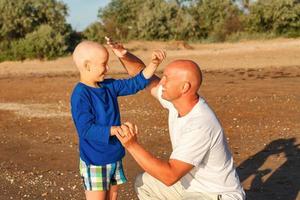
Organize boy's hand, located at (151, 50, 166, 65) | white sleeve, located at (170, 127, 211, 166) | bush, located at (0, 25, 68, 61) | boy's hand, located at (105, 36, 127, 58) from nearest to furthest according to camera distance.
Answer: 1. white sleeve, located at (170, 127, 211, 166)
2. boy's hand, located at (151, 50, 166, 65)
3. boy's hand, located at (105, 36, 127, 58)
4. bush, located at (0, 25, 68, 61)

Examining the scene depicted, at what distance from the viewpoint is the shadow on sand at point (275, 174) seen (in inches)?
278

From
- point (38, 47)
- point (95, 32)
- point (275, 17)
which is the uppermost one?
point (275, 17)

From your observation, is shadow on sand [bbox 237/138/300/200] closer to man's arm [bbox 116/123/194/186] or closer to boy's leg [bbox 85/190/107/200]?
boy's leg [bbox 85/190/107/200]

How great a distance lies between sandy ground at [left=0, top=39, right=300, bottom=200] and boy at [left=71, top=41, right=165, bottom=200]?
198cm

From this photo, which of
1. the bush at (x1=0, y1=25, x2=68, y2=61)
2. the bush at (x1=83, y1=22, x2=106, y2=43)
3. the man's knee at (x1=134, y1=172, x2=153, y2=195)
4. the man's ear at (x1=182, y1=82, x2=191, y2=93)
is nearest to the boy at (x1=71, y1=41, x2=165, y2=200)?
the man's knee at (x1=134, y1=172, x2=153, y2=195)

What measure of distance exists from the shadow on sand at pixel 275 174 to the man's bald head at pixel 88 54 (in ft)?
8.56

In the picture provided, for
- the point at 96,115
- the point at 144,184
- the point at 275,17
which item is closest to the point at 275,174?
the point at 144,184

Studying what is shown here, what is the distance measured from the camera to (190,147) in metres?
4.41

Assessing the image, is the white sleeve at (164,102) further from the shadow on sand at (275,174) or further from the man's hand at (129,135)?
the shadow on sand at (275,174)

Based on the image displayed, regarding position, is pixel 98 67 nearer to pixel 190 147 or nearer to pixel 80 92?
pixel 80 92

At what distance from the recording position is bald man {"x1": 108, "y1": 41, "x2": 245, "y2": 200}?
4.31 metres

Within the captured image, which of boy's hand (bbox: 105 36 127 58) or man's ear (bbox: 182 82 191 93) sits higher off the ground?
boy's hand (bbox: 105 36 127 58)

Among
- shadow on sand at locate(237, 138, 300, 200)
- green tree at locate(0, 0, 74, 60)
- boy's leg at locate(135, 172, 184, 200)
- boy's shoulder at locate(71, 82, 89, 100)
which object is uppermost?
boy's shoulder at locate(71, 82, 89, 100)

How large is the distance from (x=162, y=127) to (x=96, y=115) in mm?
6664
